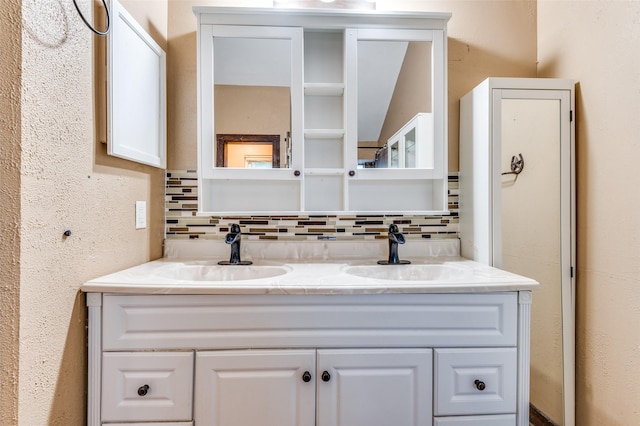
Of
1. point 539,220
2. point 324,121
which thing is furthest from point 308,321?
point 539,220

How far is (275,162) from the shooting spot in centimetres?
140

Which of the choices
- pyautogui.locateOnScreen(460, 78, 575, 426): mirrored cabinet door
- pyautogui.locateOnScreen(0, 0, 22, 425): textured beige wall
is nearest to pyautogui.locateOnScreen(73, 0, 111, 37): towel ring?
pyautogui.locateOnScreen(0, 0, 22, 425): textured beige wall

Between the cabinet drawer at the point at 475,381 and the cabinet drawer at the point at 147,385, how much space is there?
2.54 feet

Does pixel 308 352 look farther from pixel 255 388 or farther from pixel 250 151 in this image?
pixel 250 151

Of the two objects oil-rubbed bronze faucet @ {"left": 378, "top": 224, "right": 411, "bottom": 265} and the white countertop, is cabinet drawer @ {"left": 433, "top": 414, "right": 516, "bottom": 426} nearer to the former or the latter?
the white countertop

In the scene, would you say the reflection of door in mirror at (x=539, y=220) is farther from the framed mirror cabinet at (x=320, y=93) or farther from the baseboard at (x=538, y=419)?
the framed mirror cabinet at (x=320, y=93)

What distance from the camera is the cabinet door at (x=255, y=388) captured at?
958 mm

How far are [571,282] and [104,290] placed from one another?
1.70m

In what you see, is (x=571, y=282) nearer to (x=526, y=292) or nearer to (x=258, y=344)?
(x=526, y=292)

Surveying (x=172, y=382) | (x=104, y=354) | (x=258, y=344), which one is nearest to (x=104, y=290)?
(x=104, y=354)

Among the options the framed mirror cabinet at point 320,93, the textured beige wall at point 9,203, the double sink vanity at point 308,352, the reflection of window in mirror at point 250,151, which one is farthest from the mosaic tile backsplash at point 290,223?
the textured beige wall at point 9,203

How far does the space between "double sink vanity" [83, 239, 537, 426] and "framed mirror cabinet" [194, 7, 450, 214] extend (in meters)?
0.51

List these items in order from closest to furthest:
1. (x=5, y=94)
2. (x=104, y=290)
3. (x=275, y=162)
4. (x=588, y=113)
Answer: (x=5, y=94), (x=104, y=290), (x=588, y=113), (x=275, y=162)

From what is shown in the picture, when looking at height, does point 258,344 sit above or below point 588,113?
below
